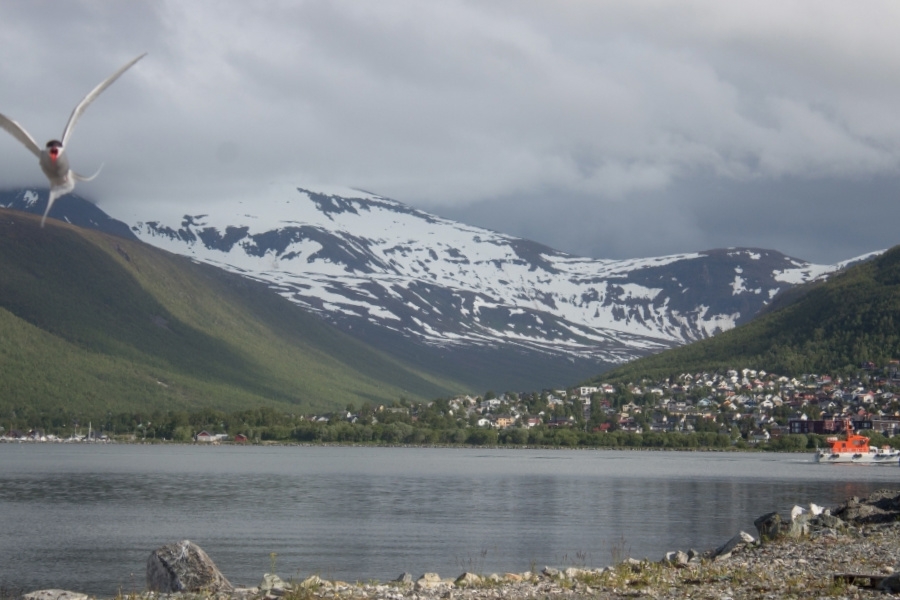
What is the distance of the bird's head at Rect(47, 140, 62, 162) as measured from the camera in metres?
13.6

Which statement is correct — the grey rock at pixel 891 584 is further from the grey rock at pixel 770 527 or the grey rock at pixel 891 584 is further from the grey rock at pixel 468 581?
the grey rock at pixel 770 527

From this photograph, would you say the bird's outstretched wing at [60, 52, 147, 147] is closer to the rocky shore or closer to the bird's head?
the bird's head

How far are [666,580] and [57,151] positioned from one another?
21980mm

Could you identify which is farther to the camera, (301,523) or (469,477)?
(469,477)

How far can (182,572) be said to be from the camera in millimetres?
32469

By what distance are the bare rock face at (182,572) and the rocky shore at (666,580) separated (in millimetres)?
27

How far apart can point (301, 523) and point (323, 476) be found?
5234 centimetres

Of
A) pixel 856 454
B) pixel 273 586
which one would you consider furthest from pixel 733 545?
pixel 856 454

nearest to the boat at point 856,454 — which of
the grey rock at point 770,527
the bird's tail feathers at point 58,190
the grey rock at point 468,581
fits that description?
the grey rock at point 770,527

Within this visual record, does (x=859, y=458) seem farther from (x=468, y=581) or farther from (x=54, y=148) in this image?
(x=54, y=148)

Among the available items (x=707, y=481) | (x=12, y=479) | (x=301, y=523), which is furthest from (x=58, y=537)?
(x=707, y=481)

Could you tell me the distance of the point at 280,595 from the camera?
28.7 metres

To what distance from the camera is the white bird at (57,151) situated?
44.9 ft

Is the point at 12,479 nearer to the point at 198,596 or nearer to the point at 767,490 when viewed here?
the point at 767,490
